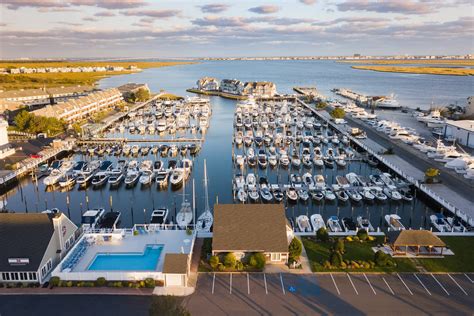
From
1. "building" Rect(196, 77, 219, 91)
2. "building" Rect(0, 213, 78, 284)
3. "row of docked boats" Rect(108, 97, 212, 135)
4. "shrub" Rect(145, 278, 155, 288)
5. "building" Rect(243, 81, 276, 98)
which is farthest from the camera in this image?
"building" Rect(196, 77, 219, 91)

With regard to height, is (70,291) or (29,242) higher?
(29,242)

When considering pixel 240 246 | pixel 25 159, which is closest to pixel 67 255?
pixel 240 246

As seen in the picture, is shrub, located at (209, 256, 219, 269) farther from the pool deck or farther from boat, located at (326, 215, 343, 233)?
boat, located at (326, 215, 343, 233)

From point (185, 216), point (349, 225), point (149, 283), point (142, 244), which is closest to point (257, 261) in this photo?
point (149, 283)

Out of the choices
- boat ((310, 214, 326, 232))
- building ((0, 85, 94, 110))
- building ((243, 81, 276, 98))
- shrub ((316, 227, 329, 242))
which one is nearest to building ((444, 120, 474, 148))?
boat ((310, 214, 326, 232))

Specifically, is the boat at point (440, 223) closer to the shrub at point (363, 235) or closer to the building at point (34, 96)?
the shrub at point (363, 235)

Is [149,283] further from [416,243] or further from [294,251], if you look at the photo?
[416,243]

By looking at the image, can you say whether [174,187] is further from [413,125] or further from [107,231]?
[413,125]
